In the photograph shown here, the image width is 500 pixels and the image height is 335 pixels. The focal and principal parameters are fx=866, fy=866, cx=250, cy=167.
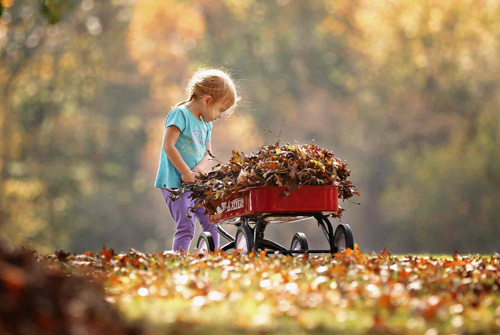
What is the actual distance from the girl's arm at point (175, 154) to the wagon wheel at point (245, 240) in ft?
2.64

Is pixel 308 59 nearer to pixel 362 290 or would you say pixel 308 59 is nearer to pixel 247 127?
pixel 247 127

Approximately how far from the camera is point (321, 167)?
839 cm

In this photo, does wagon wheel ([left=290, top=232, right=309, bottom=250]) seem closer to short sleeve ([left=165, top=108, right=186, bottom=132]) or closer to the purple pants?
the purple pants

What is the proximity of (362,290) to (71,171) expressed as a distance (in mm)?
31935

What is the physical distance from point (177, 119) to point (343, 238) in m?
2.30

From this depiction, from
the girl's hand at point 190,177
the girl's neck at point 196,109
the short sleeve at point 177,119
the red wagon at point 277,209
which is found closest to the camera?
the red wagon at point 277,209

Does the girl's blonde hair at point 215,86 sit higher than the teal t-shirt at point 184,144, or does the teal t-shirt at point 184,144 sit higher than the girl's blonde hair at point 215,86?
the girl's blonde hair at point 215,86

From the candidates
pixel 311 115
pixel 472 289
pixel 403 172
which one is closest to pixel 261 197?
pixel 472 289

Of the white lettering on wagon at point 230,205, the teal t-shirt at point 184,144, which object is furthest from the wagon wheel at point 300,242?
the teal t-shirt at point 184,144

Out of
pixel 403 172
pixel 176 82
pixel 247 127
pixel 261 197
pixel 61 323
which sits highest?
pixel 176 82

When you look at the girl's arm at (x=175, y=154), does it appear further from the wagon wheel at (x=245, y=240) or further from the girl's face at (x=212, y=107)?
the wagon wheel at (x=245, y=240)

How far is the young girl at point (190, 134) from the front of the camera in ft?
31.6

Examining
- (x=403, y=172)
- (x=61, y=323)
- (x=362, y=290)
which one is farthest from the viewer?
(x=403, y=172)

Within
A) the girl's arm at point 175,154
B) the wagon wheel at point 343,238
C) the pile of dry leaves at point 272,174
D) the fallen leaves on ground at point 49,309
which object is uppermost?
the girl's arm at point 175,154
